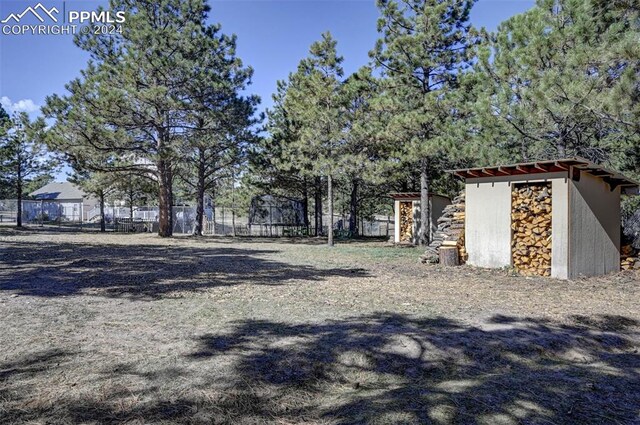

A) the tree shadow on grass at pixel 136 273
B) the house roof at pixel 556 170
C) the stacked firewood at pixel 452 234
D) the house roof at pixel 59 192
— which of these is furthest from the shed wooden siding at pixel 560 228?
the house roof at pixel 59 192

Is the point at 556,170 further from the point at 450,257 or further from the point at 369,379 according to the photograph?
the point at 369,379

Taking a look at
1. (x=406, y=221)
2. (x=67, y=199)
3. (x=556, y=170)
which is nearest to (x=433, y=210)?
(x=406, y=221)

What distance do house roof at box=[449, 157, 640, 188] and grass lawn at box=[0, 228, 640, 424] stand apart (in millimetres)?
2228

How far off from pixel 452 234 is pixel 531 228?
6.68 ft

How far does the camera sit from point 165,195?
18.5 metres

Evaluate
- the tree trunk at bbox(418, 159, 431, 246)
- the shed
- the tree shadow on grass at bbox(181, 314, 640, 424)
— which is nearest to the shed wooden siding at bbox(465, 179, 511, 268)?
the tree shadow on grass at bbox(181, 314, 640, 424)

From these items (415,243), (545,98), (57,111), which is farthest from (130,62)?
(545,98)

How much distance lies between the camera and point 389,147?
49.3 feet

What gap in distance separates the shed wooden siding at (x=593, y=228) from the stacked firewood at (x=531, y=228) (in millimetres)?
440

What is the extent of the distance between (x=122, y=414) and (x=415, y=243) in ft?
49.9

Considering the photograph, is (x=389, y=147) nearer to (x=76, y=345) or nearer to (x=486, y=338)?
(x=486, y=338)

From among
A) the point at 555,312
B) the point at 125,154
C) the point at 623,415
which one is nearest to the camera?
the point at 623,415

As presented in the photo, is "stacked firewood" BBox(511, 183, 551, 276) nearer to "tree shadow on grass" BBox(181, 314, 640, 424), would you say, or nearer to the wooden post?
the wooden post

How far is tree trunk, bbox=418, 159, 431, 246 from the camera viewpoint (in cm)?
1473
